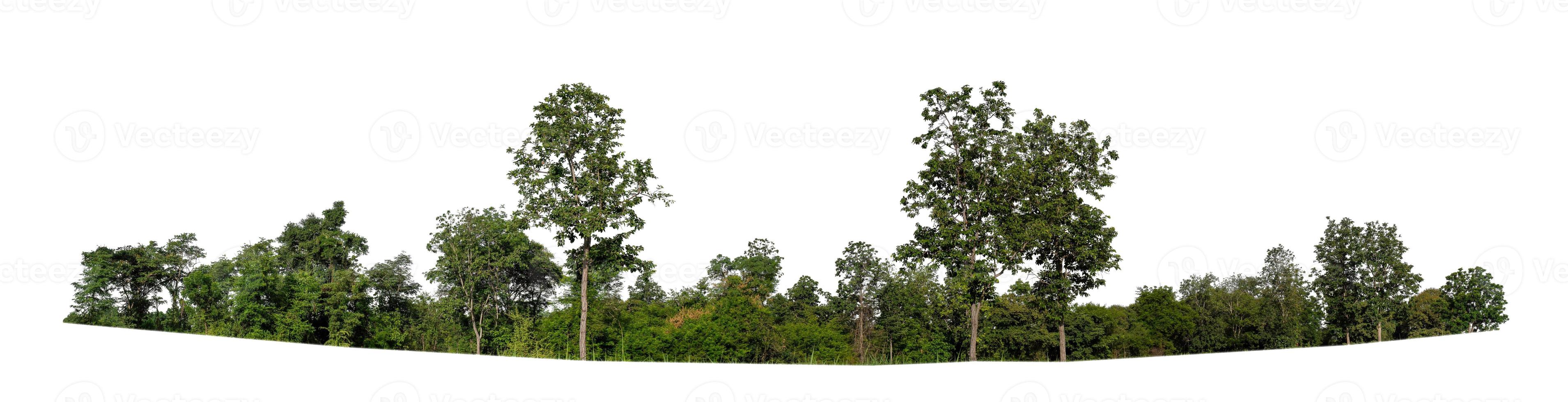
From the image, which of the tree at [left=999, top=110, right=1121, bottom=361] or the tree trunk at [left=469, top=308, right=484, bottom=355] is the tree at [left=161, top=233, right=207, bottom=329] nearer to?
the tree trunk at [left=469, top=308, right=484, bottom=355]

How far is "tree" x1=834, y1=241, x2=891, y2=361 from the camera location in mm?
72938

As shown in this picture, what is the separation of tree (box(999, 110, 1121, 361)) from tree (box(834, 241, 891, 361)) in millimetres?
31858

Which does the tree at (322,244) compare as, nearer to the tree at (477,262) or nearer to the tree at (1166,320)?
the tree at (477,262)

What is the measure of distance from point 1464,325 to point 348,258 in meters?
94.9

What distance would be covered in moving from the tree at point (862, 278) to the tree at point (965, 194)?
1566 inches

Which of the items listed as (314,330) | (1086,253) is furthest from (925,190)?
(314,330)

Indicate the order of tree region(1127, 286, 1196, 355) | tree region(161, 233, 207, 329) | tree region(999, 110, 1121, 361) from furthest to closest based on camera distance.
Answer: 1. tree region(1127, 286, 1196, 355)
2. tree region(161, 233, 207, 329)
3. tree region(999, 110, 1121, 361)

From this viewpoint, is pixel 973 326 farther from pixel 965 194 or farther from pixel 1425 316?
→ pixel 1425 316

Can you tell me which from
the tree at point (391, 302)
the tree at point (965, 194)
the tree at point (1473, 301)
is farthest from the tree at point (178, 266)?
the tree at point (1473, 301)

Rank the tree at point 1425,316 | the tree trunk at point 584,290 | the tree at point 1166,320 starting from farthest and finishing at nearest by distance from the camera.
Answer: the tree at point 1166,320 → the tree at point 1425,316 → the tree trunk at point 584,290

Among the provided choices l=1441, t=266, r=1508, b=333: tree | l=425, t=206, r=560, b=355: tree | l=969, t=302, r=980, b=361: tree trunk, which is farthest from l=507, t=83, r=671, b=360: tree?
l=1441, t=266, r=1508, b=333: tree

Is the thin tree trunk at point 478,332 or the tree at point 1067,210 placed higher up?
the tree at point 1067,210

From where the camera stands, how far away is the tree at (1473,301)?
7344 centimetres

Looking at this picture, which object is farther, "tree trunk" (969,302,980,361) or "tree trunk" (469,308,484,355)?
"tree trunk" (469,308,484,355)
